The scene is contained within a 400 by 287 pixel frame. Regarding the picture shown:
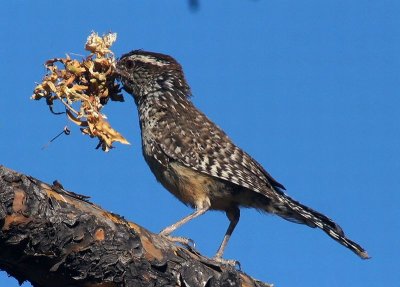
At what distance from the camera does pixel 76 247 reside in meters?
3.02

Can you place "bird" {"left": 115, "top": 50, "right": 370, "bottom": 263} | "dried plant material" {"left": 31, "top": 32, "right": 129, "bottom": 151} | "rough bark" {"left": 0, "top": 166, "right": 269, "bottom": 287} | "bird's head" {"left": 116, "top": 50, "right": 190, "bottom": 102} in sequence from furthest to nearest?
"bird's head" {"left": 116, "top": 50, "right": 190, "bottom": 102} → "bird" {"left": 115, "top": 50, "right": 370, "bottom": 263} → "dried plant material" {"left": 31, "top": 32, "right": 129, "bottom": 151} → "rough bark" {"left": 0, "top": 166, "right": 269, "bottom": 287}

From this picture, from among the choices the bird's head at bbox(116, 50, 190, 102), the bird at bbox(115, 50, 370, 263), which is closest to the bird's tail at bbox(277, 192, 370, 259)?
the bird at bbox(115, 50, 370, 263)

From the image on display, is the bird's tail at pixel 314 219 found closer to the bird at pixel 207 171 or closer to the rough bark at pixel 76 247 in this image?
the bird at pixel 207 171

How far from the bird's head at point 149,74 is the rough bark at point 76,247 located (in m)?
2.99

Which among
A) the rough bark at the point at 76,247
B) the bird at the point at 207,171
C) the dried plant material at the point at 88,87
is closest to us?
the rough bark at the point at 76,247

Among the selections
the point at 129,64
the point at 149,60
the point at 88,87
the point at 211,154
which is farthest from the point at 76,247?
the point at 149,60

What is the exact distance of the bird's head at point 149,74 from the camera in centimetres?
632

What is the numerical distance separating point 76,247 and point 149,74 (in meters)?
3.55

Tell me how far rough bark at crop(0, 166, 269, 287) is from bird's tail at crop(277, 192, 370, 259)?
5.91 feet

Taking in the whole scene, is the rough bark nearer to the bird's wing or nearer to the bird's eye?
the bird's wing

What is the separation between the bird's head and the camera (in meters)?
6.32

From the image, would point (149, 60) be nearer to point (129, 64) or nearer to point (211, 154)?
point (129, 64)

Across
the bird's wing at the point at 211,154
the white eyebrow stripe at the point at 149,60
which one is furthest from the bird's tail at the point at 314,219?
the white eyebrow stripe at the point at 149,60

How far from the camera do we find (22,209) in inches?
112
